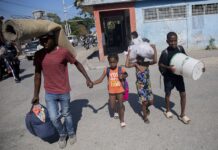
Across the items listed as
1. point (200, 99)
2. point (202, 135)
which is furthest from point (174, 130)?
point (200, 99)

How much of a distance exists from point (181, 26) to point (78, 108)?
376 inches

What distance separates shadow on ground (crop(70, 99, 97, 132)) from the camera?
5.02m

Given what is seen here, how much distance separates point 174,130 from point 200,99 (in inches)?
68.6

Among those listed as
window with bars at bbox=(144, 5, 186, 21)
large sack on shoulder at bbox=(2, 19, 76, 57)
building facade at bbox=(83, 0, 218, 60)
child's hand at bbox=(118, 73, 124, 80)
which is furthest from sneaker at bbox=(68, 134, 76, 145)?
window with bars at bbox=(144, 5, 186, 21)

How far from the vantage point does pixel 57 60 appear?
3.38 m

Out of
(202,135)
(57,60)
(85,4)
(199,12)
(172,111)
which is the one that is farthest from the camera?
(199,12)

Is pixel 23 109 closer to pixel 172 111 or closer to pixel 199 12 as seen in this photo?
pixel 172 111

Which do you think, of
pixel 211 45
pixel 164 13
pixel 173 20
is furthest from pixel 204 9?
pixel 164 13

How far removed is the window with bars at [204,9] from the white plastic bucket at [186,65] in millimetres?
10219

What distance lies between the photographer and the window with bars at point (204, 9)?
42.2 ft

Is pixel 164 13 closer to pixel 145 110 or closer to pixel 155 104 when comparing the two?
pixel 155 104

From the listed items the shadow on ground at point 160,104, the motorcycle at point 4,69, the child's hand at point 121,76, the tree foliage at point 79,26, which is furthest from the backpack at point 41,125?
the tree foliage at point 79,26

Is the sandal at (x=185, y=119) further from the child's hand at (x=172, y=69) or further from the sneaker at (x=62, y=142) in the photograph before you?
the sneaker at (x=62, y=142)

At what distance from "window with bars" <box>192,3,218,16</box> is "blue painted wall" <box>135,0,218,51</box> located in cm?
17
